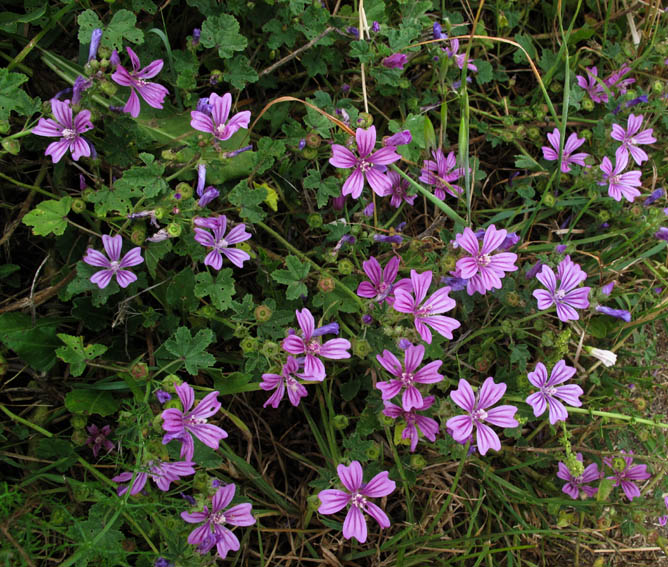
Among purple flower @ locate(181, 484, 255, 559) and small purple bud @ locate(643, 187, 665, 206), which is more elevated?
small purple bud @ locate(643, 187, 665, 206)

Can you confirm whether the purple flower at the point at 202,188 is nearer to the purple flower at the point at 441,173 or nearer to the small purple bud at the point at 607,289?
the purple flower at the point at 441,173

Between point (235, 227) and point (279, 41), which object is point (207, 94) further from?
point (235, 227)

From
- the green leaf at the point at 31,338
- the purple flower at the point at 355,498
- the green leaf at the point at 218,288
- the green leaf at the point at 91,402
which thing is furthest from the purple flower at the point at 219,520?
the green leaf at the point at 31,338

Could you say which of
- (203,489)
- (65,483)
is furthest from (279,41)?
(65,483)

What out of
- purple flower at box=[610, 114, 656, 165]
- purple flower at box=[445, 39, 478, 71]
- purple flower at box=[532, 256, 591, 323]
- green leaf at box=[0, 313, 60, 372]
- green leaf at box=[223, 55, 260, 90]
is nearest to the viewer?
green leaf at box=[0, 313, 60, 372]

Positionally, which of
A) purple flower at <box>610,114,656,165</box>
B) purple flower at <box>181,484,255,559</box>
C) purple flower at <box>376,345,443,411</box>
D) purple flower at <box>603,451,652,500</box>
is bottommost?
purple flower at <box>603,451,652,500</box>

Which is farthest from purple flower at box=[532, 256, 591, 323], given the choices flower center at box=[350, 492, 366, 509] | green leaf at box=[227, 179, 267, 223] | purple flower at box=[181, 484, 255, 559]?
purple flower at box=[181, 484, 255, 559]

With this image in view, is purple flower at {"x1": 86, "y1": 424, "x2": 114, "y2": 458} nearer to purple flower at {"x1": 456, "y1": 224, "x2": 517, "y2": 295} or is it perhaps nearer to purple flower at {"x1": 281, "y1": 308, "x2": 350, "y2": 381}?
purple flower at {"x1": 281, "y1": 308, "x2": 350, "y2": 381}
